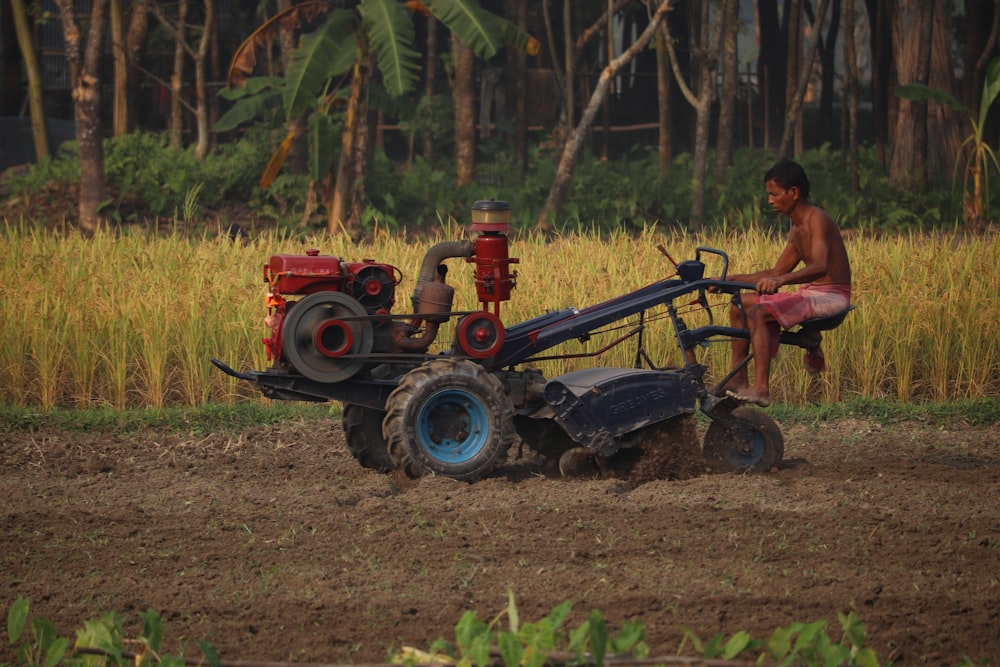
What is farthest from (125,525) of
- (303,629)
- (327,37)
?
(327,37)

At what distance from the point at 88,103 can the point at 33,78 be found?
3.31 m

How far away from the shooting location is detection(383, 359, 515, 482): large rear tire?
5.99 meters

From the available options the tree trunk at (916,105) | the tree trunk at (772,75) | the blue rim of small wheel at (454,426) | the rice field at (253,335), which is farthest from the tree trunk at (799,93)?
the blue rim of small wheel at (454,426)

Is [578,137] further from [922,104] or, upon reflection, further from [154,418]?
[154,418]

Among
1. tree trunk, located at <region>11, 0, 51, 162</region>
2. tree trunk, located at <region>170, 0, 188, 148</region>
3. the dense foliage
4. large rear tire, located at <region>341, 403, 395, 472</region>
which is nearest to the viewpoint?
large rear tire, located at <region>341, 403, 395, 472</region>

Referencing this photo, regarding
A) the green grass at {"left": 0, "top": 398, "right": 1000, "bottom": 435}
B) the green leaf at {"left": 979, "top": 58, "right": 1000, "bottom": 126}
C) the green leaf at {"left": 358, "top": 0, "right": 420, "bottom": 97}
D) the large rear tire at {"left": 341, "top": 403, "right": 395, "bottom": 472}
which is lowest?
the green grass at {"left": 0, "top": 398, "right": 1000, "bottom": 435}

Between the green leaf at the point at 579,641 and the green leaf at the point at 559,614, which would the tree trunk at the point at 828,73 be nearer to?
the green leaf at the point at 559,614

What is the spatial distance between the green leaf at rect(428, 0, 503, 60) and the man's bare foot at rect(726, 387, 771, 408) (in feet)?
27.7

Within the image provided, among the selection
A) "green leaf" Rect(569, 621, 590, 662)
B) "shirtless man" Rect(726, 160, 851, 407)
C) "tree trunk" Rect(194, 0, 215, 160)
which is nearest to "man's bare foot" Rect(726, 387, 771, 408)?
"shirtless man" Rect(726, 160, 851, 407)

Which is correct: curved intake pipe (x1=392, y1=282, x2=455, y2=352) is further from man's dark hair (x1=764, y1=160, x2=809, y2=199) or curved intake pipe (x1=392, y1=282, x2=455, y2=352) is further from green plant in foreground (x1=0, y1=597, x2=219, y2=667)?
green plant in foreground (x1=0, y1=597, x2=219, y2=667)

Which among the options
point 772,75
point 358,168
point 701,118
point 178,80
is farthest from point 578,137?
point 772,75

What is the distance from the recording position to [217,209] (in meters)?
16.9

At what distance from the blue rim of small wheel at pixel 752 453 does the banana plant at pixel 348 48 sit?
7.88m

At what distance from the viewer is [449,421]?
20.2ft
